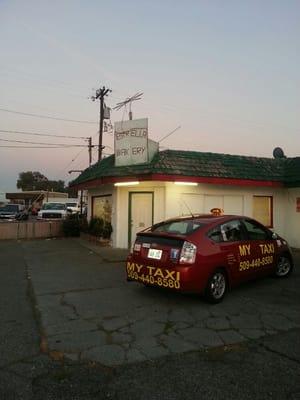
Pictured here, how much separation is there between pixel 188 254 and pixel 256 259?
7.08 ft

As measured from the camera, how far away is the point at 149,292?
8.04m

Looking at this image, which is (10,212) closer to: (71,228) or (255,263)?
(71,228)

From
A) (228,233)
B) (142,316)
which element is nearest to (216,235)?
(228,233)

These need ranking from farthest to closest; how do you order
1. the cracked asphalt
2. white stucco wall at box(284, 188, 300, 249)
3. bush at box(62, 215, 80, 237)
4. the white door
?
bush at box(62, 215, 80, 237)
white stucco wall at box(284, 188, 300, 249)
the white door
the cracked asphalt

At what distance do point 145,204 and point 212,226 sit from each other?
7223 mm

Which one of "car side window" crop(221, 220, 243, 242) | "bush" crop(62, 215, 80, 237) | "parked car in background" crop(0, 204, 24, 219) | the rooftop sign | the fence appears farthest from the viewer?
"parked car in background" crop(0, 204, 24, 219)

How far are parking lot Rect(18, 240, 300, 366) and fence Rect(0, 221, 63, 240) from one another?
10317mm

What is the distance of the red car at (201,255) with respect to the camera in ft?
22.5

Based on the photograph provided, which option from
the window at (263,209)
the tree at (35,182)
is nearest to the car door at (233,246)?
the window at (263,209)

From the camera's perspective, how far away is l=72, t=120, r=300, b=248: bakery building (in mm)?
13719

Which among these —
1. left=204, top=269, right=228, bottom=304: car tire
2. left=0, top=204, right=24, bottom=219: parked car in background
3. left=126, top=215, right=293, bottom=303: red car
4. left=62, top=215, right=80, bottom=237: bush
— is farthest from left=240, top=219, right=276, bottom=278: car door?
left=0, top=204, right=24, bottom=219: parked car in background

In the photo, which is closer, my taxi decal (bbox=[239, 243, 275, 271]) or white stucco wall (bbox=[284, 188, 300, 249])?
my taxi decal (bbox=[239, 243, 275, 271])

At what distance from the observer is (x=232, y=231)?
7949 mm

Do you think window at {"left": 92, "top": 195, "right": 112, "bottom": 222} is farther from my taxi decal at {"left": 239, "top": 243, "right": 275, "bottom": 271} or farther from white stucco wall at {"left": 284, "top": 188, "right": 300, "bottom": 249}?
my taxi decal at {"left": 239, "top": 243, "right": 275, "bottom": 271}
